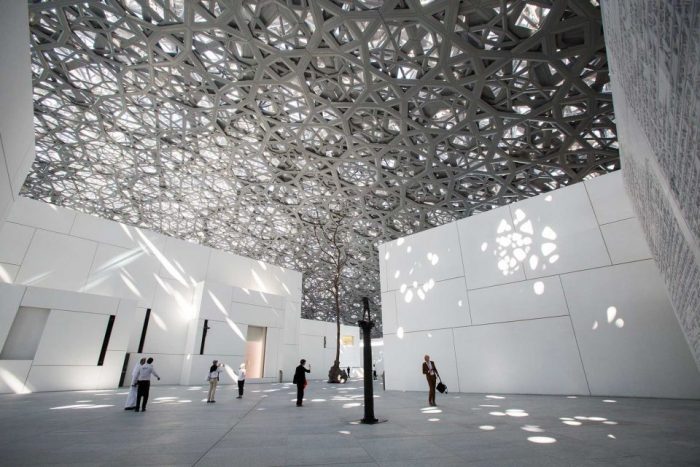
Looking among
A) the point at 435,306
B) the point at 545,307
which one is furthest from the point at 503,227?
the point at 435,306

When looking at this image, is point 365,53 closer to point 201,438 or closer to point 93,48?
point 93,48

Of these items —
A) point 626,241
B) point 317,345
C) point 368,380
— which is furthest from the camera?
point 317,345

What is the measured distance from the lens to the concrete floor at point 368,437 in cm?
338

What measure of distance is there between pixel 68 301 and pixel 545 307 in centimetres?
1876

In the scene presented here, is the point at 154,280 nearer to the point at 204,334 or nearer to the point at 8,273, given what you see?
the point at 204,334

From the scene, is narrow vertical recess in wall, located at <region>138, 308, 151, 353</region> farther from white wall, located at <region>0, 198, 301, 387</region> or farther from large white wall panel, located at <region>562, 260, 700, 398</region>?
large white wall panel, located at <region>562, 260, 700, 398</region>

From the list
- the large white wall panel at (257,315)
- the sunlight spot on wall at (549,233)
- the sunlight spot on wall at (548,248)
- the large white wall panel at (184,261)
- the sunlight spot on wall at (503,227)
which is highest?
the large white wall panel at (184,261)

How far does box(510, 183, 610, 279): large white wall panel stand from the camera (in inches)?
386

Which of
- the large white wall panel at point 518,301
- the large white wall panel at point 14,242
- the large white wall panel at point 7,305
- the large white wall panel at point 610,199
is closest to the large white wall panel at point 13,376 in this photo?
the large white wall panel at point 7,305

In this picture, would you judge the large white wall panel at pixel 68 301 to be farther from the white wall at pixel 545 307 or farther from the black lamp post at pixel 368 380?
the black lamp post at pixel 368 380

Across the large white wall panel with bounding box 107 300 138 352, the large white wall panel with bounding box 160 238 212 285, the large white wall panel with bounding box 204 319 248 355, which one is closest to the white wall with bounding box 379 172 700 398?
the large white wall panel with bounding box 204 319 248 355

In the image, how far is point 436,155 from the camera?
2298cm

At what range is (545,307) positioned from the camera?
1023cm

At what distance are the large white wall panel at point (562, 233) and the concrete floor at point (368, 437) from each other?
4.11 m
